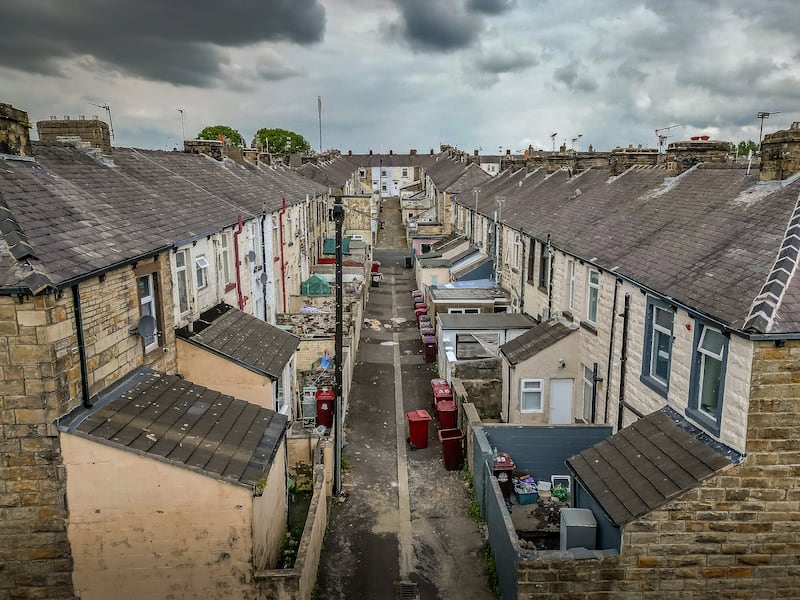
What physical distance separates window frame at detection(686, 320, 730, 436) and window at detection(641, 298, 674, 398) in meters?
0.97

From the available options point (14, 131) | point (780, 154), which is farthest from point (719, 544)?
point (14, 131)

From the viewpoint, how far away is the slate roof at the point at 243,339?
12.1 meters

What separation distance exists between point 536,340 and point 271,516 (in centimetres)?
919

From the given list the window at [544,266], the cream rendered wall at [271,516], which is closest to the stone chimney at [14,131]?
the cream rendered wall at [271,516]

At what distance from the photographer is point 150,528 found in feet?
25.3

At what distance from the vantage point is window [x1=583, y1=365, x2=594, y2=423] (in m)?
14.5

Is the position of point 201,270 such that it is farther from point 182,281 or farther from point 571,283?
point 571,283

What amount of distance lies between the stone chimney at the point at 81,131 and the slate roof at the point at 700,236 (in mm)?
12425

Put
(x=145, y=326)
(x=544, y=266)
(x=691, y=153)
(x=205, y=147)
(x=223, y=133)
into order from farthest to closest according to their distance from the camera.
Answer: (x=223, y=133), (x=205, y=147), (x=544, y=266), (x=691, y=153), (x=145, y=326)

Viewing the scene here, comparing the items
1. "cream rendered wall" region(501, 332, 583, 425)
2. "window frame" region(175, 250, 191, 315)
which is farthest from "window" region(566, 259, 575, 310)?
"window frame" region(175, 250, 191, 315)

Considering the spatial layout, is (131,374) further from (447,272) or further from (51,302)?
(447,272)

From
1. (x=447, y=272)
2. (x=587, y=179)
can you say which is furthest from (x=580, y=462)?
(x=447, y=272)

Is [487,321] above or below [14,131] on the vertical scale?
below

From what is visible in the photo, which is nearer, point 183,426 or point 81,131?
point 183,426
